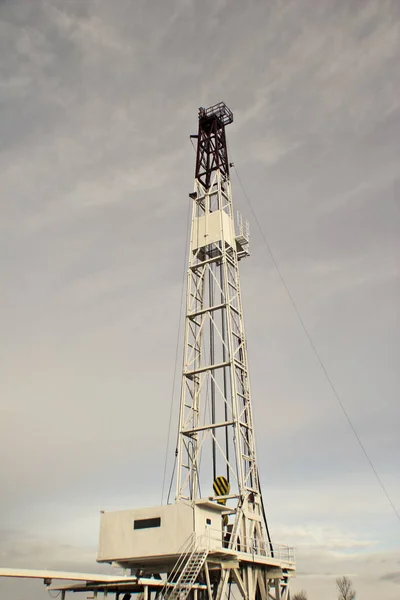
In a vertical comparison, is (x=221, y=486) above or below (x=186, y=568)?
above

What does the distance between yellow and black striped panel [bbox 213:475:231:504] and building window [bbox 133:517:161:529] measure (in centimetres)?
358

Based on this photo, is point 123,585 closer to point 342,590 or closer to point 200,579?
point 200,579

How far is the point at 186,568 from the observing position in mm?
20188

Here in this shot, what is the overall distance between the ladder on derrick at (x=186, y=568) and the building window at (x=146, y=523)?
1757 millimetres

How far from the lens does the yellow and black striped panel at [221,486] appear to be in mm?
24484

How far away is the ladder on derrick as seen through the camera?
62.3ft

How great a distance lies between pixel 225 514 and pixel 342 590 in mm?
55875

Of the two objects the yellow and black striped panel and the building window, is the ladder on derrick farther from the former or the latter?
the yellow and black striped panel

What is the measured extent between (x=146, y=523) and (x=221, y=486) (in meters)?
4.15

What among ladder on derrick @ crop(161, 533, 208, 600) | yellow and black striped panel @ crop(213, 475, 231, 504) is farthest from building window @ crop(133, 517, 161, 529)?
yellow and black striped panel @ crop(213, 475, 231, 504)

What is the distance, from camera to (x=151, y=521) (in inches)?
874

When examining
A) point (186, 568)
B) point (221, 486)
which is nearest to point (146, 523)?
point (186, 568)

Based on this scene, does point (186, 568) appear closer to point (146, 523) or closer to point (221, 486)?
point (146, 523)

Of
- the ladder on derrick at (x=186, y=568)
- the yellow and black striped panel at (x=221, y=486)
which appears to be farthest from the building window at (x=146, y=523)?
the yellow and black striped panel at (x=221, y=486)
